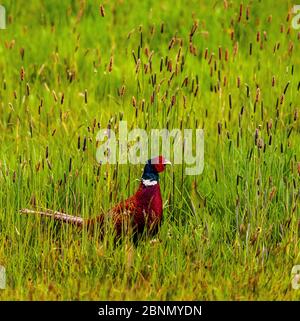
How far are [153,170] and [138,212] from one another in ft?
0.81

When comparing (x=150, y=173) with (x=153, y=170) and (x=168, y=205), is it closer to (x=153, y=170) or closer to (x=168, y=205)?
(x=153, y=170)

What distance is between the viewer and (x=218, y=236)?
4.99 metres

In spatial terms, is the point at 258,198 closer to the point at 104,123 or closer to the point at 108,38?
the point at 104,123

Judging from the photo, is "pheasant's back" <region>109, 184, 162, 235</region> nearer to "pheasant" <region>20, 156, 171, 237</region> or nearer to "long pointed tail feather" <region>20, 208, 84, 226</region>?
"pheasant" <region>20, 156, 171, 237</region>

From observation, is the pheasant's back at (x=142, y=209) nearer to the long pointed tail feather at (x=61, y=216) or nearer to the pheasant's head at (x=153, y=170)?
the pheasant's head at (x=153, y=170)

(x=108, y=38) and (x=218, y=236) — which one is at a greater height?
(x=108, y=38)

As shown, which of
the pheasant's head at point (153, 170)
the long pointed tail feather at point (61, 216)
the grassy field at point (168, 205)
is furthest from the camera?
the pheasant's head at point (153, 170)

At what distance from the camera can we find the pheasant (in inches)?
193

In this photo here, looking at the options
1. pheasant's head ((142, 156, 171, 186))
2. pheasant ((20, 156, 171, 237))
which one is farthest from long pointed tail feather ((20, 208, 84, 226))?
pheasant's head ((142, 156, 171, 186))

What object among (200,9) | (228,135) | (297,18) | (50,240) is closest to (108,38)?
(200,9)

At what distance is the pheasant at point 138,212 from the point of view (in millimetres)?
4910

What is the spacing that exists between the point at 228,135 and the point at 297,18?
2232 mm

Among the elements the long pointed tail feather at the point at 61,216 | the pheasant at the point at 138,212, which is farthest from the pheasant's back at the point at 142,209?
the long pointed tail feather at the point at 61,216
